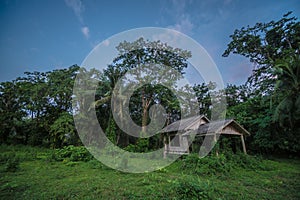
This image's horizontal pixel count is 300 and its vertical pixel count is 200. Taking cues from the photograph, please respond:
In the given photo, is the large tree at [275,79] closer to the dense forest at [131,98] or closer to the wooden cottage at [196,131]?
the dense forest at [131,98]

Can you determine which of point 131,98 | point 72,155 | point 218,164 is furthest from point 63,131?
point 218,164

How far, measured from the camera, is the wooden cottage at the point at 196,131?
10555mm

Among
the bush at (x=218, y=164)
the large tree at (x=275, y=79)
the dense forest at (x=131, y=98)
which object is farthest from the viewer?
the dense forest at (x=131, y=98)

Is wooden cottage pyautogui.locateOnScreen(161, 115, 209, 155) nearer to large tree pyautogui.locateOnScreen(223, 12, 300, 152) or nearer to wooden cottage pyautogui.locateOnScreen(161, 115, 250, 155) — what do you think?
wooden cottage pyautogui.locateOnScreen(161, 115, 250, 155)

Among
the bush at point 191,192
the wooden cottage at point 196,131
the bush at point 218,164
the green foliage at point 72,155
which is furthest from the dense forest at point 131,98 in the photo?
the bush at point 191,192

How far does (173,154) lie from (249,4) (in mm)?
11936

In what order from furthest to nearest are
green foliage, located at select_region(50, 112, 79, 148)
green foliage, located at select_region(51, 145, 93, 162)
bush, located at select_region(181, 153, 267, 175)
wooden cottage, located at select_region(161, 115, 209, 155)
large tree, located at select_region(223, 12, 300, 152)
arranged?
green foliage, located at select_region(50, 112, 79, 148) → wooden cottage, located at select_region(161, 115, 209, 155) → green foliage, located at select_region(51, 145, 93, 162) → large tree, located at select_region(223, 12, 300, 152) → bush, located at select_region(181, 153, 267, 175)

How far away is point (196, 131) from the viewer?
12.3 m

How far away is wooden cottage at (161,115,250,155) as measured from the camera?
10555mm

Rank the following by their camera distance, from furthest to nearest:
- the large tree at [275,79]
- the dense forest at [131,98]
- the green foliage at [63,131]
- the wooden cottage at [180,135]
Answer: the green foliage at [63,131]
the dense forest at [131,98]
the wooden cottage at [180,135]
the large tree at [275,79]

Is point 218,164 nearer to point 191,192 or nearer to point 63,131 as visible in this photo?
point 191,192

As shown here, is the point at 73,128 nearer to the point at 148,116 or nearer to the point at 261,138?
the point at 148,116

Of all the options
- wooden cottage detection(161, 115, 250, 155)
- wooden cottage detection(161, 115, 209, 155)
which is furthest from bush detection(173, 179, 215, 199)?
wooden cottage detection(161, 115, 209, 155)

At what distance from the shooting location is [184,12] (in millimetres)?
10570
